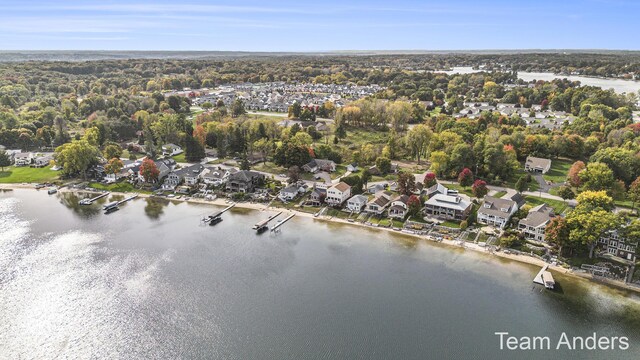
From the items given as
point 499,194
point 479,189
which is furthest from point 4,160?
point 499,194

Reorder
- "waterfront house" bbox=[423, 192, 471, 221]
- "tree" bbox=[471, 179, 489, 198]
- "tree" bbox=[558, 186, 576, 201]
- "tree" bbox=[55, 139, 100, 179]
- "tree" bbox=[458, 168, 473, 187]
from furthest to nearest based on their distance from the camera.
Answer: "tree" bbox=[55, 139, 100, 179], "tree" bbox=[458, 168, 473, 187], "tree" bbox=[471, 179, 489, 198], "tree" bbox=[558, 186, 576, 201], "waterfront house" bbox=[423, 192, 471, 221]

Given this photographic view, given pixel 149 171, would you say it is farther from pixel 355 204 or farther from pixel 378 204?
pixel 378 204

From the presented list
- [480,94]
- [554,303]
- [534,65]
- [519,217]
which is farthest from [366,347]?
[534,65]

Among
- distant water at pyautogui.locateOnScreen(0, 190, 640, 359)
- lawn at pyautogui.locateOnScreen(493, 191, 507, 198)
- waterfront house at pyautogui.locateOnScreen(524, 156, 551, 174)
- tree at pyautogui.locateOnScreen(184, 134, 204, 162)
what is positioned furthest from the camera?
tree at pyautogui.locateOnScreen(184, 134, 204, 162)

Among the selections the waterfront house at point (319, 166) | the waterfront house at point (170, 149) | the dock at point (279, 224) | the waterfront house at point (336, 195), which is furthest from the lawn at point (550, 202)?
the waterfront house at point (170, 149)

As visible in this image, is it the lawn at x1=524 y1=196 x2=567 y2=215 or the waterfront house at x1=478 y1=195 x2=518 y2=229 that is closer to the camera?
the waterfront house at x1=478 y1=195 x2=518 y2=229

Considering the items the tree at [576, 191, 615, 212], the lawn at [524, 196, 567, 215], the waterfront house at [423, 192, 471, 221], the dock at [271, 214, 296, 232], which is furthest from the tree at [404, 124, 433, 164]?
the tree at [576, 191, 615, 212]

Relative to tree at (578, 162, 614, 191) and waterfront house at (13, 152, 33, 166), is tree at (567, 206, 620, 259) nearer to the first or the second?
tree at (578, 162, 614, 191)

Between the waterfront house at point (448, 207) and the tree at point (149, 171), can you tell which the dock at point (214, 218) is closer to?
the tree at point (149, 171)
